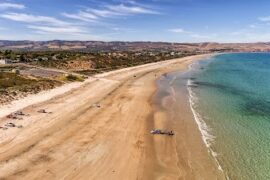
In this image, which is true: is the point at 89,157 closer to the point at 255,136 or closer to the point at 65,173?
the point at 65,173

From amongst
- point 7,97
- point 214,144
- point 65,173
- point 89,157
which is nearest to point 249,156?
point 214,144

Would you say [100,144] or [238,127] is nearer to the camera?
[100,144]

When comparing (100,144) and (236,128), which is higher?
(100,144)

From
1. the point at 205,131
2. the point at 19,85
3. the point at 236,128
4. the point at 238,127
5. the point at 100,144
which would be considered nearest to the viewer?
the point at 100,144

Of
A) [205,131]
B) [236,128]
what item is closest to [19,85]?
[205,131]

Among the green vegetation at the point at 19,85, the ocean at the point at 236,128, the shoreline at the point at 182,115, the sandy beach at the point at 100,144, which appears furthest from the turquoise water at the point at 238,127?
the green vegetation at the point at 19,85

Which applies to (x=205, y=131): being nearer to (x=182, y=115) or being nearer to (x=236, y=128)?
(x=236, y=128)

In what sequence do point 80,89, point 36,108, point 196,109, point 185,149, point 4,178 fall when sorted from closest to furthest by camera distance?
1. point 4,178
2. point 185,149
3. point 36,108
4. point 196,109
5. point 80,89

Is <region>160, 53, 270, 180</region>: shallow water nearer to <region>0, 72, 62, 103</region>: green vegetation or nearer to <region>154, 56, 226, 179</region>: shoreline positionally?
<region>154, 56, 226, 179</region>: shoreline
